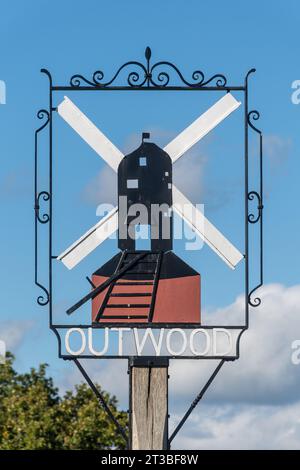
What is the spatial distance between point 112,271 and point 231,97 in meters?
2.14

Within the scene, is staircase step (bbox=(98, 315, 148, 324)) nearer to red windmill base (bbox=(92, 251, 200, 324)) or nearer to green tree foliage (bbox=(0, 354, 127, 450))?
red windmill base (bbox=(92, 251, 200, 324))

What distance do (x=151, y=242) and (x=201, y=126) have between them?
1325 mm

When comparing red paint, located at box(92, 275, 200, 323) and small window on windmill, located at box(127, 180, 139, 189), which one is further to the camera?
small window on windmill, located at box(127, 180, 139, 189)

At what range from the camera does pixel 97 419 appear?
38.9 meters

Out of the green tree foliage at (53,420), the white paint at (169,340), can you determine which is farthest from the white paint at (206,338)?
the green tree foliage at (53,420)

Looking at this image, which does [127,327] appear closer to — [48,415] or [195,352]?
[195,352]

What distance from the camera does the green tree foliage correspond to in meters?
38.9

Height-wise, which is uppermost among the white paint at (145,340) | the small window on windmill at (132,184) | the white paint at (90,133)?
the white paint at (90,133)

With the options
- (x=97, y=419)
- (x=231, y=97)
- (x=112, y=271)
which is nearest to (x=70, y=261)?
(x=112, y=271)

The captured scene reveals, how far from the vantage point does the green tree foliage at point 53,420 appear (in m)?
38.9

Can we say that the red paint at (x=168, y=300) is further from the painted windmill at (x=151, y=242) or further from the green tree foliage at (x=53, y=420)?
the green tree foliage at (x=53, y=420)

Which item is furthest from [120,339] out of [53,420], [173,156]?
[53,420]

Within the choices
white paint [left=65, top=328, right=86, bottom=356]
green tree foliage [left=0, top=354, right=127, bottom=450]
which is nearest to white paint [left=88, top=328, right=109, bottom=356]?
white paint [left=65, top=328, right=86, bottom=356]

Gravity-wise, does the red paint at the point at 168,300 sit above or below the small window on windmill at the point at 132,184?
below
